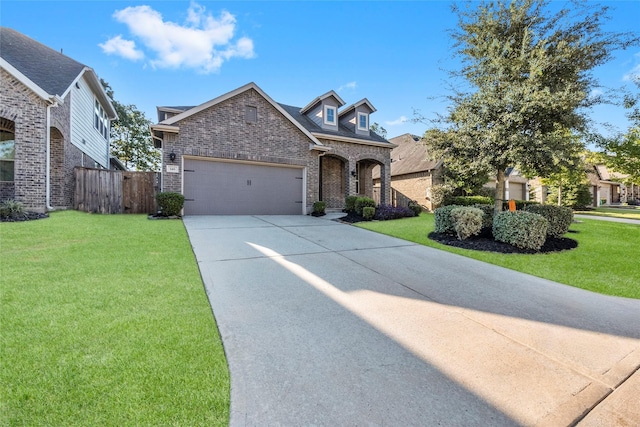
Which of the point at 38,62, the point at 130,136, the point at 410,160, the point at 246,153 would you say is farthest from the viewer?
the point at 130,136

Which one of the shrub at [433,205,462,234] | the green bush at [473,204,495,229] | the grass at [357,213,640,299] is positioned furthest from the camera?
the green bush at [473,204,495,229]

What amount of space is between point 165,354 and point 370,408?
155cm

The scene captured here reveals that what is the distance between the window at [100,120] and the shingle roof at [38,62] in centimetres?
252

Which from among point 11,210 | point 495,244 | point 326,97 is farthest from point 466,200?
point 11,210

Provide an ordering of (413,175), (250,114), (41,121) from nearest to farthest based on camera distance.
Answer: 1. (41,121)
2. (250,114)
3. (413,175)

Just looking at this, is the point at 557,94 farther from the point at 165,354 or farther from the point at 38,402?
the point at 38,402

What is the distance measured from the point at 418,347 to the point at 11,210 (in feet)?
37.2

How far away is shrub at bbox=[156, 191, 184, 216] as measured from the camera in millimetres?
10086

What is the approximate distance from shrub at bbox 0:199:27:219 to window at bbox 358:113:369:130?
46.3 feet

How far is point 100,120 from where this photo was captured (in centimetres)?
1630

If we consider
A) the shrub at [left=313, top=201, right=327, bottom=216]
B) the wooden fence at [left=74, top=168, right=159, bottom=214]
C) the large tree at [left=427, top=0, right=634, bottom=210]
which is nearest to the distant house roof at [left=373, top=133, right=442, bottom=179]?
the shrub at [left=313, top=201, right=327, bottom=216]

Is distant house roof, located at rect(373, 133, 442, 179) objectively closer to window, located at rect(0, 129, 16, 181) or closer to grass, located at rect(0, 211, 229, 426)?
grass, located at rect(0, 211, 229, 426)

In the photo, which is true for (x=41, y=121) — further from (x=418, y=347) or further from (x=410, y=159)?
(x=410, y=159)

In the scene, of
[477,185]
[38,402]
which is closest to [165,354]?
[38,402]
